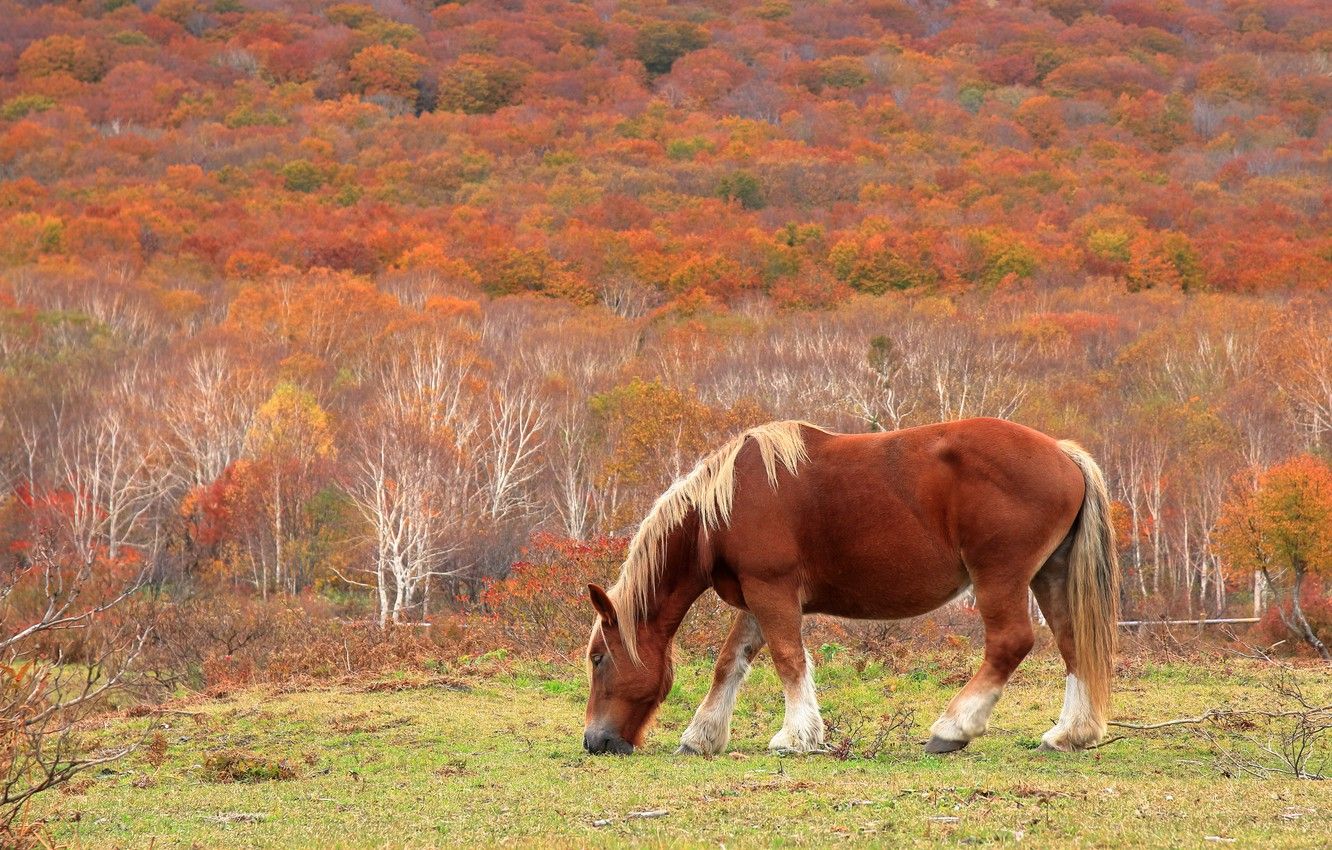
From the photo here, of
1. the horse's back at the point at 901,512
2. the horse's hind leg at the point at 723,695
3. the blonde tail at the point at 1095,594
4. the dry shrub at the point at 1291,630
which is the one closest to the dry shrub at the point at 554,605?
the horse's hind leg at the point at 723,695

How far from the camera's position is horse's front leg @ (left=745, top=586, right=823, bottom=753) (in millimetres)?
9172

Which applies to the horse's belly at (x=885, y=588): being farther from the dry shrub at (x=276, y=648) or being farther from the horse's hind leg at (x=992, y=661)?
the dry shrub at (x=276, y=648)

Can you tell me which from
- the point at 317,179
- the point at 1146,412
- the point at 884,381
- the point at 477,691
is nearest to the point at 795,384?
the point at 884,381

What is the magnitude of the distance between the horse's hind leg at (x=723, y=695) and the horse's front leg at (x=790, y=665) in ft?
0.99

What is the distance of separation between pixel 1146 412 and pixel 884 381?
1040 centimetres

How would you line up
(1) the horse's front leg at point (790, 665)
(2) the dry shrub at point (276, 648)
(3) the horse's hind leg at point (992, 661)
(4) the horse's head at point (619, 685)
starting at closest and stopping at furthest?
(3) the horse's hind leg at point (992, 661) → (1) the horse's front leg at point (790, 665) → (4) the horse's head at point (619, 685) → (2) the dry shrub at point (276, 648)

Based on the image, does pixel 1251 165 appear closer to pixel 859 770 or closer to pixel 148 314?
pixel 148 314

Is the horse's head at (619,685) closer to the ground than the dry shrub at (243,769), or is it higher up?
higher up

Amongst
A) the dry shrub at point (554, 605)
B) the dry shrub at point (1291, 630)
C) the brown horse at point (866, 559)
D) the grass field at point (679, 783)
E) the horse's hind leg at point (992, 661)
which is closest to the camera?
the grass field at point (679, 783)

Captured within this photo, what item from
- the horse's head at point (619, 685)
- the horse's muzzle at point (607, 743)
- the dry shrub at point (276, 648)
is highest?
the horse's head at point (619, 685)

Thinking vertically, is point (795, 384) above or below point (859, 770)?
below

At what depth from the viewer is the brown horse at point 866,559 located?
895 centimetres

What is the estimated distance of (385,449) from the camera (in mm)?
40688

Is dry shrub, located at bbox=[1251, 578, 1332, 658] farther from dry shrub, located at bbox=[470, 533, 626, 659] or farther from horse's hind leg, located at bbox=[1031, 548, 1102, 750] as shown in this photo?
horse's hind leg, located at bbox=[1031, 548, 1102, 750]
